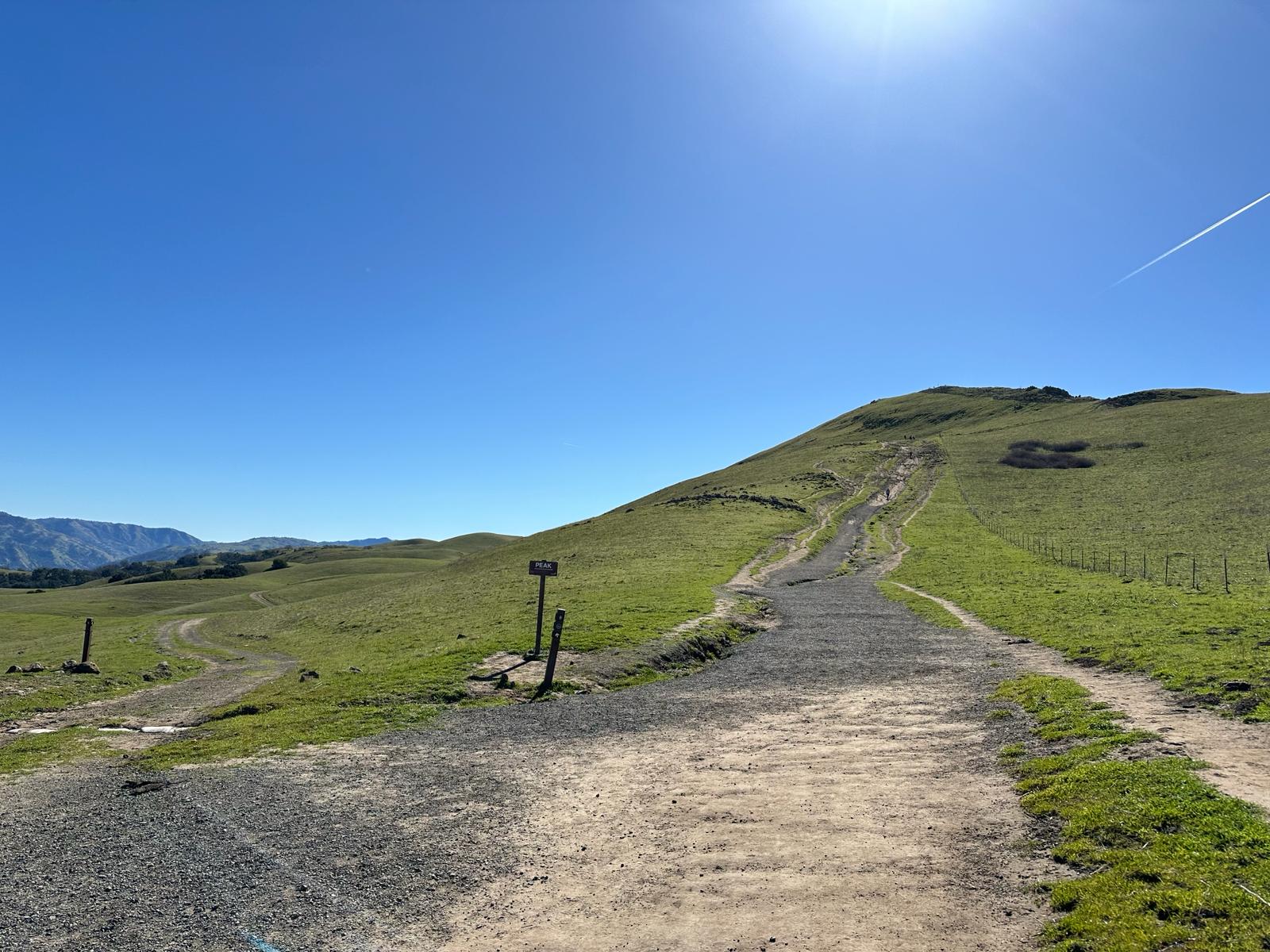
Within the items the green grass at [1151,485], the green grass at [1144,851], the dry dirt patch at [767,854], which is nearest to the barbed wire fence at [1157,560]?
the green grass at [1151,485]

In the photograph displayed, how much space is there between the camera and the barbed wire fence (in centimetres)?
4128

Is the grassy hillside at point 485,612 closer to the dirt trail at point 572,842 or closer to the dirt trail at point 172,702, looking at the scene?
the dirt trail at point 172,702

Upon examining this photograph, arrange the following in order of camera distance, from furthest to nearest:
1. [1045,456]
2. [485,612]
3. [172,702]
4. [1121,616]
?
[1045,456] < [485,612] < [1121,616] < [172,702]

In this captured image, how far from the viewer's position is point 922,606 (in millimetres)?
38969

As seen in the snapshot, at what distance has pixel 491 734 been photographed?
58.9 feet

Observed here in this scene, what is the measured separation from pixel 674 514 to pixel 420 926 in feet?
268

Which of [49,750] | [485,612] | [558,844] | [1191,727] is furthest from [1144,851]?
[485,612]

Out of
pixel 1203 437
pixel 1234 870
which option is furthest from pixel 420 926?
pixel 1203 437

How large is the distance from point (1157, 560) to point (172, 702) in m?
60.6

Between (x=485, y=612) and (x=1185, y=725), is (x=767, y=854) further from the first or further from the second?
(x=485, y=612)

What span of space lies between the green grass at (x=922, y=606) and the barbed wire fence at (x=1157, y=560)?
12.9 metres

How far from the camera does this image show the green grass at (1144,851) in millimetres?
7035

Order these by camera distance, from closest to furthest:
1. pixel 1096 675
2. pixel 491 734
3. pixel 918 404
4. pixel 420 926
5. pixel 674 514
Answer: pixel 420 926, pixel 491 734, pixel 1096 675, pixel 674 514, pixel 918 404

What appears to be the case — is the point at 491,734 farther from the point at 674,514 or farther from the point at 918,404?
the point at 918,404
